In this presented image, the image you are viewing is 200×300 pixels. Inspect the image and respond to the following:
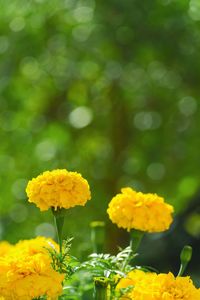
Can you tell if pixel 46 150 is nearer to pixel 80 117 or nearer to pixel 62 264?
pixel 80 117

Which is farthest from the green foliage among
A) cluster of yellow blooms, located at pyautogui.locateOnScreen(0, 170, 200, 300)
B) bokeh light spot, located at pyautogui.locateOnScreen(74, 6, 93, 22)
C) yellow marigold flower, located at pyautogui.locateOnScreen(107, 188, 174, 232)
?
bokeh light spot, located at pyautogui.locateOnScreen(74, 6, 93, 22)

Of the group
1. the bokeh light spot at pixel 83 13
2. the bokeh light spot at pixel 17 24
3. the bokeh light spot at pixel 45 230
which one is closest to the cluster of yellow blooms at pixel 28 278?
the bokeh light spot at pixel 83 13

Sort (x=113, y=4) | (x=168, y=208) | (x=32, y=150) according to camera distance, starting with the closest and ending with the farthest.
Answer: (x=168, y=208), (x=113, y=4), (x=32, y=150)

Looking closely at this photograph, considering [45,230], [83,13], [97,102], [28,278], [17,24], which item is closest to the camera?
[28,278]

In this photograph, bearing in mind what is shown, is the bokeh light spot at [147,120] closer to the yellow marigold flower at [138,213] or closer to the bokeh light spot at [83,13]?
the bokeh light spot at [83,13]

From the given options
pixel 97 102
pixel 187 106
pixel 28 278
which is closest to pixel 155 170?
pixel 187 106

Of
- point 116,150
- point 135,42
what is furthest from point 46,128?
point 135,42

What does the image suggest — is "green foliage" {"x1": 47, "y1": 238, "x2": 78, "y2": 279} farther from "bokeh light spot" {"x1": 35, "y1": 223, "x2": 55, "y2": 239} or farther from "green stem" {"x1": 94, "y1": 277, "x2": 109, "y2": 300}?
"bokeh light spot" {"x1": 35, "y1": 223, "x2": 55, "y2": 239}

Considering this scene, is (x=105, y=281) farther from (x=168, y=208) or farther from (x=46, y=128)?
(x=46, y=128)
